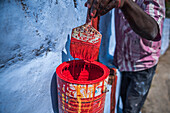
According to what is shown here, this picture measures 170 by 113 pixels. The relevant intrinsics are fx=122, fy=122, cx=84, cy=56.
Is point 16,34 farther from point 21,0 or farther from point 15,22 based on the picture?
point 21,0

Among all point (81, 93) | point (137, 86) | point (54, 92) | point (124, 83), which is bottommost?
point (124, 83)

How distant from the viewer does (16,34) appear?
694 mm

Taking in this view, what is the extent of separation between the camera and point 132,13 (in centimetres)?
95

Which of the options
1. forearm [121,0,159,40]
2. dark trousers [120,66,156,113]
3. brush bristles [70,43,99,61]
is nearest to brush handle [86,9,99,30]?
brush bristles [70,43,99,61]

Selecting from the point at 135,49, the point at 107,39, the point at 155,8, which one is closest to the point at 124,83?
the point at 135,49

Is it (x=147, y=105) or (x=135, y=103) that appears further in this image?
(x=147, y=105)

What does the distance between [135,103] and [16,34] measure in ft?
5.34

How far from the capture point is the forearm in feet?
3.05

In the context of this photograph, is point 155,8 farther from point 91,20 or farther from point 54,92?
point 54,92

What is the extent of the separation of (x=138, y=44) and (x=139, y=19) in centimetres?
49

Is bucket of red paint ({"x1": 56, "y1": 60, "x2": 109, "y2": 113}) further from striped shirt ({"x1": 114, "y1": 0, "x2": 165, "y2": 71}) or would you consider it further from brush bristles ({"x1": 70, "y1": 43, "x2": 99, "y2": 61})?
striped shirt ({"x1": 114, "y1": 0, "x2": 165, "y2": 71})

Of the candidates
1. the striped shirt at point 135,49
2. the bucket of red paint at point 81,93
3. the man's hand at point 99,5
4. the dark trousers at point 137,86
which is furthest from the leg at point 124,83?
the man's hand at point 99,5

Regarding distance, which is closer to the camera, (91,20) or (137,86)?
(91,20)

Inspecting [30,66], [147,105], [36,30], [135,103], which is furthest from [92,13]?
[147,105]
